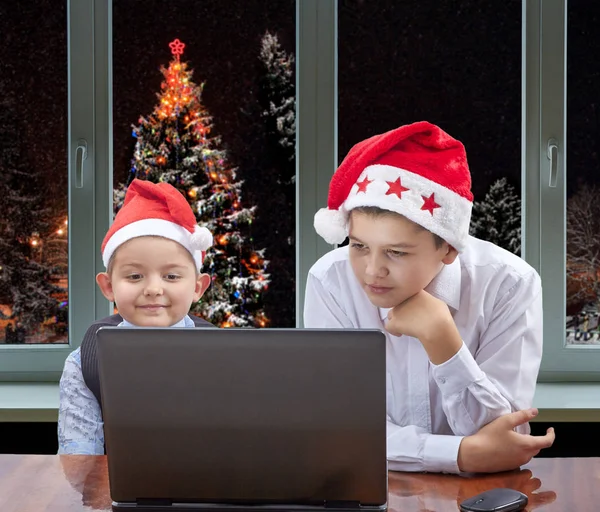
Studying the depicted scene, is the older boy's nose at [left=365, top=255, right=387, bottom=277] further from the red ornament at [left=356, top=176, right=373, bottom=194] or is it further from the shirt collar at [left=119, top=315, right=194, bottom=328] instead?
the shirt collar at [left=119, top=315, right=194, bottom=328]

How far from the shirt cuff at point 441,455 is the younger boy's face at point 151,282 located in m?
0.64

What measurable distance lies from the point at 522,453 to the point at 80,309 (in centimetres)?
199

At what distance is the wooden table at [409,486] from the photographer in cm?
104

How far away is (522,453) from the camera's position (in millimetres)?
1186

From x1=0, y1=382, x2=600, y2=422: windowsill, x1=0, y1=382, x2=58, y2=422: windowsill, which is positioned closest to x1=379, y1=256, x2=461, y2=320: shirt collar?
x1=0, y1=382, x2=600, y2=422: windowsill

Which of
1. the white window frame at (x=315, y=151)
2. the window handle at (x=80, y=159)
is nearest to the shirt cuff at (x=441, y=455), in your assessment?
the white window frame at (x=315, y=151)

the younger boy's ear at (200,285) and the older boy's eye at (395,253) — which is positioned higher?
the older boy's eye at (395,253)

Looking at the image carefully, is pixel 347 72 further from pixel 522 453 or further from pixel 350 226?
pixel 522 453

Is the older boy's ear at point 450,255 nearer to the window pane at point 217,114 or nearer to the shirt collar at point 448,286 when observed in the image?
the shirt collar at point 448,286

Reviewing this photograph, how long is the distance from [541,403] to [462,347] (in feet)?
4.33

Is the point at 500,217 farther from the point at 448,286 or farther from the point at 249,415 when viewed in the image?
the point at 249,415

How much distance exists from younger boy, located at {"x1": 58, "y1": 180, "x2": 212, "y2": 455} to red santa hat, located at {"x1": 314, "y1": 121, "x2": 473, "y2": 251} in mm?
356

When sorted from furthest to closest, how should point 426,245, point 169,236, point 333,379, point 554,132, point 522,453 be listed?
1. point 554,132
2. point 169,236
3. point 426,245
4. point 522,453
5. point 333,379

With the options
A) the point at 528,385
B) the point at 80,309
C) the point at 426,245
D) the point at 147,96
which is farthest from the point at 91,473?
the point at 147,96
